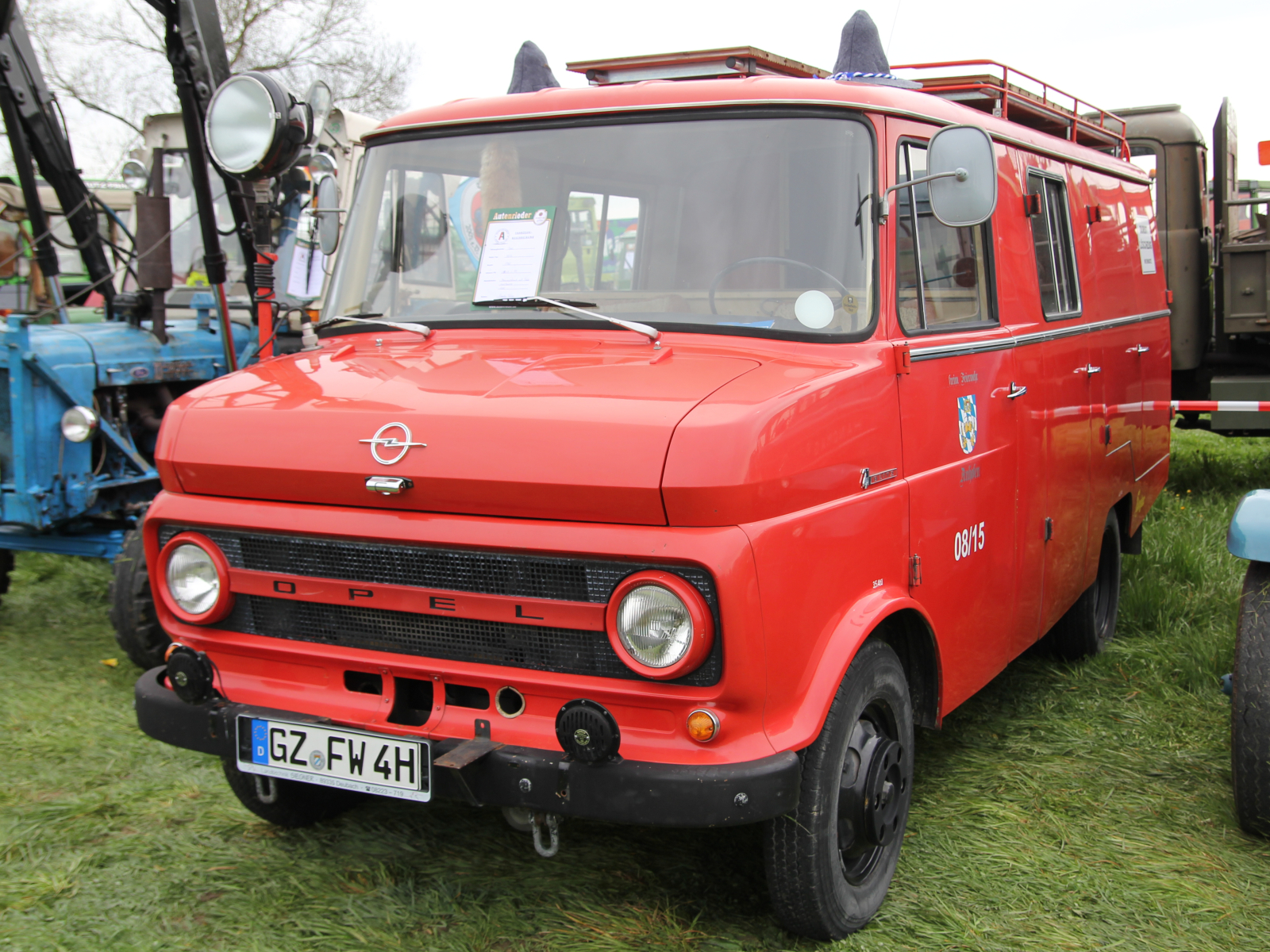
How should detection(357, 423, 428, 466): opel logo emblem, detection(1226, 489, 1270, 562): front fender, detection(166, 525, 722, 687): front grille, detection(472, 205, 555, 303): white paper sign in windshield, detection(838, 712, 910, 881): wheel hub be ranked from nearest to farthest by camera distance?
detection(166, 525, 722, 687): front grille → detection(357, 423, 428, 466): opel logo emblem → detection(838, 712, 910, 881): wheel hub → detection(472, 205, 555, 303): white paper sign in windshield → detection(1226, 489, 1270, 562): front fender

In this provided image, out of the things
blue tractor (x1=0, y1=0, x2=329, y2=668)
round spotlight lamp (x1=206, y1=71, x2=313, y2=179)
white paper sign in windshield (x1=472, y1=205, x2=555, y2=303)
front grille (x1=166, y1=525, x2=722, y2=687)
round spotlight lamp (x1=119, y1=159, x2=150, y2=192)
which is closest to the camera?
front grille (x1=166, y1=525, x2=722, y2=687)

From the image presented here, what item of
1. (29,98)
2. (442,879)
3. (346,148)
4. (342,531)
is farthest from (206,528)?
(346,148)

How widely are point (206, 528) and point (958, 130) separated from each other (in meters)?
2.42

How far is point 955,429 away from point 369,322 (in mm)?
1917

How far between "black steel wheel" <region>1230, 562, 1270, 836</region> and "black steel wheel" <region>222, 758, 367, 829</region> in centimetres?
286

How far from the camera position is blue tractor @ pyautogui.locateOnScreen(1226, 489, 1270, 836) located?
3.69 meters

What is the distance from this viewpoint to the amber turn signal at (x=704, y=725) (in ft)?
8.89

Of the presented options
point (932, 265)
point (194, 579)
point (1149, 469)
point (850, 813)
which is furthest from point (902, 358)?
point (1149, 469)

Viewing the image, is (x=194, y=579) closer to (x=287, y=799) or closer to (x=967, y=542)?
(x=287, y=799)

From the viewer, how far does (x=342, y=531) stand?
2994mm

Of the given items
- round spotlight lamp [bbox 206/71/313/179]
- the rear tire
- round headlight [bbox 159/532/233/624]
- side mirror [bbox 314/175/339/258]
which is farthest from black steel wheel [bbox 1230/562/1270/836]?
round spotlight lamp [bbox 206/71/313/179]

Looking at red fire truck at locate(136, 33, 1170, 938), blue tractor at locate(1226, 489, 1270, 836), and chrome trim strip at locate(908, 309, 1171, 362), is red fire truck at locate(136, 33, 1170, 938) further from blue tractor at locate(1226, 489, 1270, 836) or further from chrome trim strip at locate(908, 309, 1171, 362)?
blue tractor at locate(1226, 489, 1270, 836)

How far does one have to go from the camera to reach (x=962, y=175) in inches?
129

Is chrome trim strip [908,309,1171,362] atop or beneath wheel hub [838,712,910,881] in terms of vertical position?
atop
